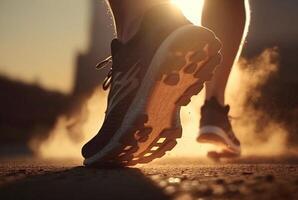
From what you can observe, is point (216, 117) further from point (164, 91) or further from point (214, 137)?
point (164, 91)

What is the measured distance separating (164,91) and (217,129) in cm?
94

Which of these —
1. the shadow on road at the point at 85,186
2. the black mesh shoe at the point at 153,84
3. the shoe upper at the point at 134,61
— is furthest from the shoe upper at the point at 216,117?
the shadow on road at the point at 85,186

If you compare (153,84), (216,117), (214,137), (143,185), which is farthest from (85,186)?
(216,117)

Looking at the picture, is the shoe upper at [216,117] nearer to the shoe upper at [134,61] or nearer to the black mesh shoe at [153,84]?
the black mesh shoe at [153,84]

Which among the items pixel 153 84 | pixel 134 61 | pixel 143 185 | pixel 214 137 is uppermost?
pixel 134 61

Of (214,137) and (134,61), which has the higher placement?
(134,61)

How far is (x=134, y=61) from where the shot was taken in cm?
281

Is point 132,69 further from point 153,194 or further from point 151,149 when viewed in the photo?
point 153,194

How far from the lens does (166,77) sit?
2652 millimetres

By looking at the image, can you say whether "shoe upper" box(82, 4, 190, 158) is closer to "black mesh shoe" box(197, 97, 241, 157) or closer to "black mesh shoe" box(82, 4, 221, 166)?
"black mesh shoe" box(82, 4, 221, 166)

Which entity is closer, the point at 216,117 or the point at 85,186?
the point at 85,186

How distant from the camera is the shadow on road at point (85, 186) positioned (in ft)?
6.18

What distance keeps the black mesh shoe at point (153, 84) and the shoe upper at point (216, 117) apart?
0.80 m

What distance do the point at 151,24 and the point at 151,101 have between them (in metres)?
0.37
